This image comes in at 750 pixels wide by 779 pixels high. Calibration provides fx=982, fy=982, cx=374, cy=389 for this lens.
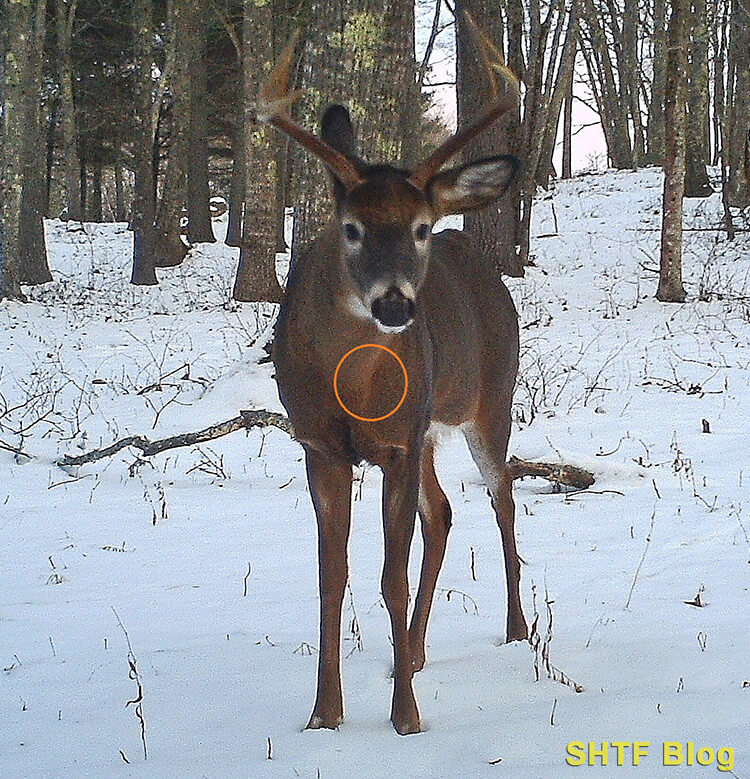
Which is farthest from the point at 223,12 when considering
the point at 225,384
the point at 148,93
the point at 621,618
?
the point at 621,618

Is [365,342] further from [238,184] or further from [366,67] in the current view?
[238,184]

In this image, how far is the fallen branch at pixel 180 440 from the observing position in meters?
6.54

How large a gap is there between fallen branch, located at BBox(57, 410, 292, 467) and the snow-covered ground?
0.17 meters

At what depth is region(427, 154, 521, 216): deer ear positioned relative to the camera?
3209 millimetres

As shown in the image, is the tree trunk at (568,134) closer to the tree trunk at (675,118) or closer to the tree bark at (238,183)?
the tree bark at (238,183)

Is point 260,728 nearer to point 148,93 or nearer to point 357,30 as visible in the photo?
point 357,30

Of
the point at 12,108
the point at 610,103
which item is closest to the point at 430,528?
the point at 12,108

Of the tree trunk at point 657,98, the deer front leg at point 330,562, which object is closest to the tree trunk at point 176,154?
the tree trunk at point 657,98

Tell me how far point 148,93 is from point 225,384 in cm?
1134

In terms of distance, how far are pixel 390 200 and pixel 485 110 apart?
51 centimetres

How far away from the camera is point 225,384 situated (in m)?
8.55

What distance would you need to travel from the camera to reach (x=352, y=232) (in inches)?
121

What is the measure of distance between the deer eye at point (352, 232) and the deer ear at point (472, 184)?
30 centimetres

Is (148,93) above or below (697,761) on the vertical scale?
above
